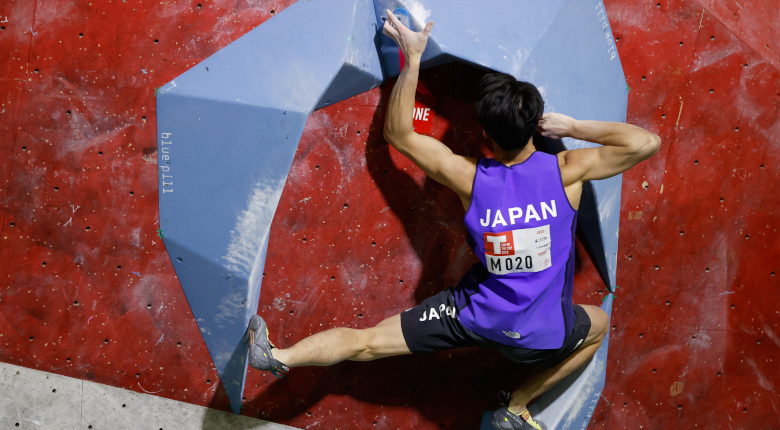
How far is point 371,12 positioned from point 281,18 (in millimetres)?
376

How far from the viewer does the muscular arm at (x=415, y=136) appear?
5.95ft

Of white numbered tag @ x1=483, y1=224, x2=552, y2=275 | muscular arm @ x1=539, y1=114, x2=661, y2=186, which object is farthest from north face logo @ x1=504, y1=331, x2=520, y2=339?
muscular arm @ x1=539, y1=114, x2=661, y2=186

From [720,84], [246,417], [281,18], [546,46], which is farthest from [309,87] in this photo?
[720,84]

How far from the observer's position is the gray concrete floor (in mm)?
2211

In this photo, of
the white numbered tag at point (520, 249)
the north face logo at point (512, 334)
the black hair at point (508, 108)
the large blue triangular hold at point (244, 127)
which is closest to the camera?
the black hair at point (508, 108)

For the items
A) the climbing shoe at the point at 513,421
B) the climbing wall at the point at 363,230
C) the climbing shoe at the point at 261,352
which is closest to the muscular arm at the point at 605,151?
the climbing wall at the point at 363,230

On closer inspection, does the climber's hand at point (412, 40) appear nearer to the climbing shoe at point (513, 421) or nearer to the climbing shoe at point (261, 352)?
the climbing shoe at point (261, 352)

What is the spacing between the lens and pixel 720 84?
7.56 feet

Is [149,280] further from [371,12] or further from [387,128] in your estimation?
[371,12]

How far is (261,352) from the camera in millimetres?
1842

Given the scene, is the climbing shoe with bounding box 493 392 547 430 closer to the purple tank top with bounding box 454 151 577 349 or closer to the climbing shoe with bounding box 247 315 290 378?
the purple tank top with bounding box 454 151 577 349

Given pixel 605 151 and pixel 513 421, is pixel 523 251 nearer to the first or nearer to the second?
pixel 605 151

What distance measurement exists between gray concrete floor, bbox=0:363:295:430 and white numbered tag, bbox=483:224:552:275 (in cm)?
153

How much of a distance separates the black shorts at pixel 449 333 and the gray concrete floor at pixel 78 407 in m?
1.07
